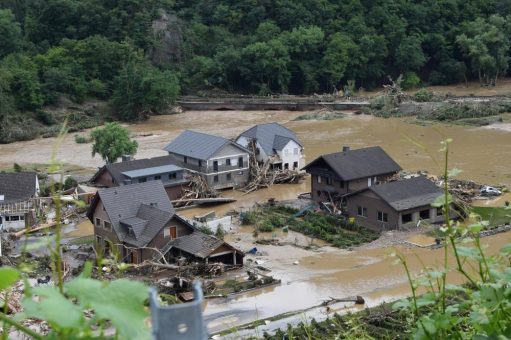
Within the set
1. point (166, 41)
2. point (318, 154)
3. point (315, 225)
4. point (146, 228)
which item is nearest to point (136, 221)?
point (146, 228)

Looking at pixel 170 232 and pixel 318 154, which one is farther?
pixel 318 154

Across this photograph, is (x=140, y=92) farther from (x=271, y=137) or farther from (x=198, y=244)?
(x=198, y=244)

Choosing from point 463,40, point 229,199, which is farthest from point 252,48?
point 229,199

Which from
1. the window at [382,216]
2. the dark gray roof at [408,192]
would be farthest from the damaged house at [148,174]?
the window at [382,216]

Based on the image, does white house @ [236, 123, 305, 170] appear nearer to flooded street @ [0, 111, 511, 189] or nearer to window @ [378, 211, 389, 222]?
flooded street @ [0, 111, 511, 189]

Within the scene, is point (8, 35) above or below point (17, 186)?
above

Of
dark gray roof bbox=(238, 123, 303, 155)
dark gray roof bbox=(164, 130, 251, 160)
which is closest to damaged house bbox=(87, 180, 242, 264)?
dark gray roof bbox=(164, 130, 251, 160)
